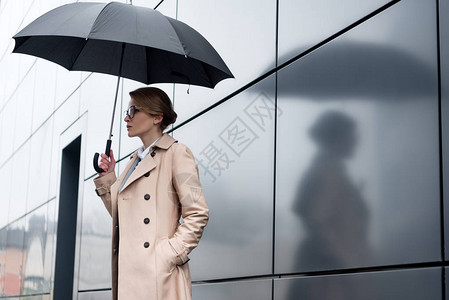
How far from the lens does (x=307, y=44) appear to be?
4.53m

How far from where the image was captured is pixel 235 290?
5.20m

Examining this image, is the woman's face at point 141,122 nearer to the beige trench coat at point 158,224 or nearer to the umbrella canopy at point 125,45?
the beige trench coat at point 158,224

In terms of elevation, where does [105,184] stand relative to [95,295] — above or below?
above

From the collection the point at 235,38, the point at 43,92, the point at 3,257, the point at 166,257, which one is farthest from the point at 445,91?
the point at 3,257

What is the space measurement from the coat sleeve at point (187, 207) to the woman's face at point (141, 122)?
273 mm

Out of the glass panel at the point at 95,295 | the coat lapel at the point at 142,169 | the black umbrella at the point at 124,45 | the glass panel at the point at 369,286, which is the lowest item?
the glass panel at the point at 95,295

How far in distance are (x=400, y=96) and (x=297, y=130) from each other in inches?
44.0

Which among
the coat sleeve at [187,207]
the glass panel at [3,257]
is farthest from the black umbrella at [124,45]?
the glass panel at [3,257]

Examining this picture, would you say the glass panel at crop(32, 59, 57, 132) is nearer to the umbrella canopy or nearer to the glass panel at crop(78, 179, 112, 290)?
the glass panel at crop(78, 179, 112, 290)

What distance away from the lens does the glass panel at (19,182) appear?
1606cm

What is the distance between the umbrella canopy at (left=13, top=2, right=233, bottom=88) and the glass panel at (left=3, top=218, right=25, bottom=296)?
11907mm

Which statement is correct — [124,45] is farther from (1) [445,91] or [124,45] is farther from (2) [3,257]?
(2) [3,257]

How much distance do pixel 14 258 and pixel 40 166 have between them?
12.4 feet

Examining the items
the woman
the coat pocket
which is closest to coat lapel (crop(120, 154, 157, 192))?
the woman
